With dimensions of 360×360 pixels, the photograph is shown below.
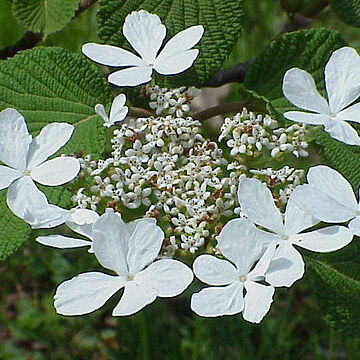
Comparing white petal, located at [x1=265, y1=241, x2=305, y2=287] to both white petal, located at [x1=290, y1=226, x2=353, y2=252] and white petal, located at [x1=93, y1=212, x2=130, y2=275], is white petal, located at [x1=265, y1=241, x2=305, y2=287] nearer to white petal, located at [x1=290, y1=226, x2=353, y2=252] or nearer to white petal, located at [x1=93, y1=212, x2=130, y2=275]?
white petal, located at [x1=290, y1=226, x2=353, y2=252]

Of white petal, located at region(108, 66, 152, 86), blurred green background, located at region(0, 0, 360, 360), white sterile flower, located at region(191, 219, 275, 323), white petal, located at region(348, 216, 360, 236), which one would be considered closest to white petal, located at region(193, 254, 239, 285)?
white sterile flower, located at region(191, 219, 275, 323)

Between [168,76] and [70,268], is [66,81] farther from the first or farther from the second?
[70,268]

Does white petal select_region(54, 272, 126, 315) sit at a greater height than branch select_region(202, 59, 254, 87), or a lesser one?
greater

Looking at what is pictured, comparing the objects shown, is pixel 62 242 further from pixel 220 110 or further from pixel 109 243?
pixel 220 110

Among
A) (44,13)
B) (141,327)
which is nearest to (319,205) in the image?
(44,13)


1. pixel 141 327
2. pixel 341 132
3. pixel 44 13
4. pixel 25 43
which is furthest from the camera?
pixel 141 327

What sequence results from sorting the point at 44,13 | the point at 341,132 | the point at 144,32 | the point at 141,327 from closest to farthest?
the point at 341,132
the point at 144,32
the point at 44,13
the point at 141,327
